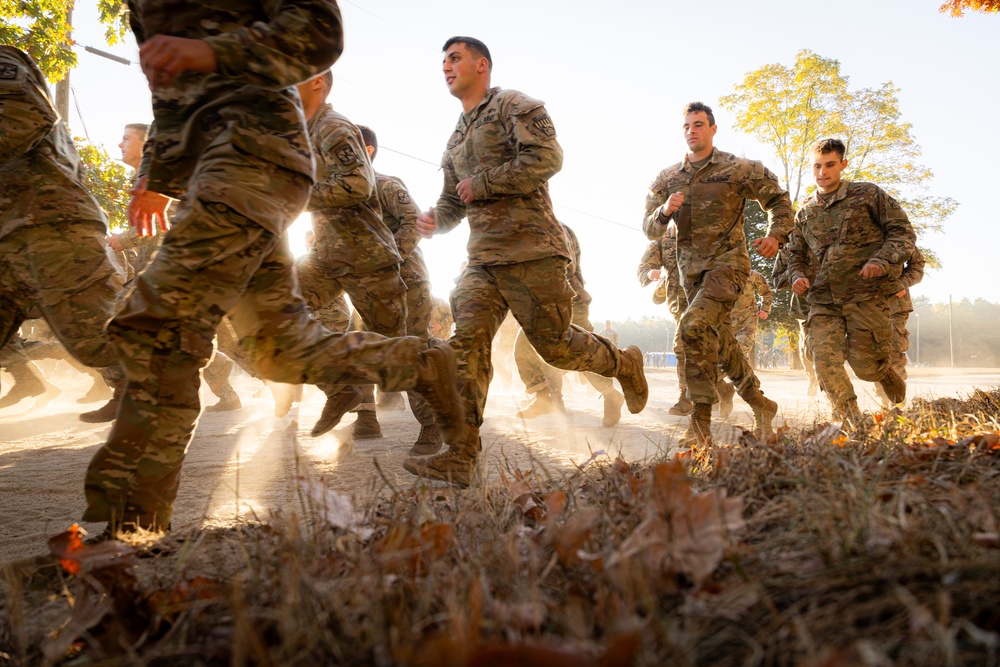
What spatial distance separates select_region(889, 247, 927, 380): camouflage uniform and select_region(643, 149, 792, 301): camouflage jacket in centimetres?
160

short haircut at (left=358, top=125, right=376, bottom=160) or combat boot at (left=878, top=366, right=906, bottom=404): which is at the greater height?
short haircut at (left=358, top=125, right=376, bottom=160)

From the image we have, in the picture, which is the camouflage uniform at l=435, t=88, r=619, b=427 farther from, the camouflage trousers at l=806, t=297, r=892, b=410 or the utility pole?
the utility pole

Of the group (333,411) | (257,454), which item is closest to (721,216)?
(333,411)

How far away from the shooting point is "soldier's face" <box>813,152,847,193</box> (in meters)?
5.68

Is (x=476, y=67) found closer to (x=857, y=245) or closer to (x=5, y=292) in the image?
(x=5, y=292)

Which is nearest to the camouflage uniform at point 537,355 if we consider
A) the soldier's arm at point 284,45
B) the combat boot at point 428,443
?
the combat boot at point 428,443

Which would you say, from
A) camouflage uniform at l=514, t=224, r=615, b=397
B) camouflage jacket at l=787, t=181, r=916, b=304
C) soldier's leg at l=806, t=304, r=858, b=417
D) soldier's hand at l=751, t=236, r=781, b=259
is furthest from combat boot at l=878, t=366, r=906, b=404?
camouflage uniform at l=514, t=224, r=615, b=397

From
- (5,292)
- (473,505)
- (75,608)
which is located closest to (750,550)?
(473,505)

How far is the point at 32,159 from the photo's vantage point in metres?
3.40

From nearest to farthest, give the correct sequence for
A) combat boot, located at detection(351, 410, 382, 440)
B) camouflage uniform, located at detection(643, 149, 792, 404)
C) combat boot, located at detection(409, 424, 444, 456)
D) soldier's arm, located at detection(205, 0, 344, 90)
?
1. soldier's arm, located at detection(205, 0, 344, 90)
2. combat boot, located at detection(409, 424, 444, 456)
3. camouflage uniform, located at detection(643, 149, 792, 404)
4. combat boot, located at detection(351, 410, 382, 440)

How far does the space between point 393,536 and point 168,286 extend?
1146 millimetres

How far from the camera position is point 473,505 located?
1.83 meters

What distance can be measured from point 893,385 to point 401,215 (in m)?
4.83

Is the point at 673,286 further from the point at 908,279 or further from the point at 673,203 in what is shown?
the point at 673,203
